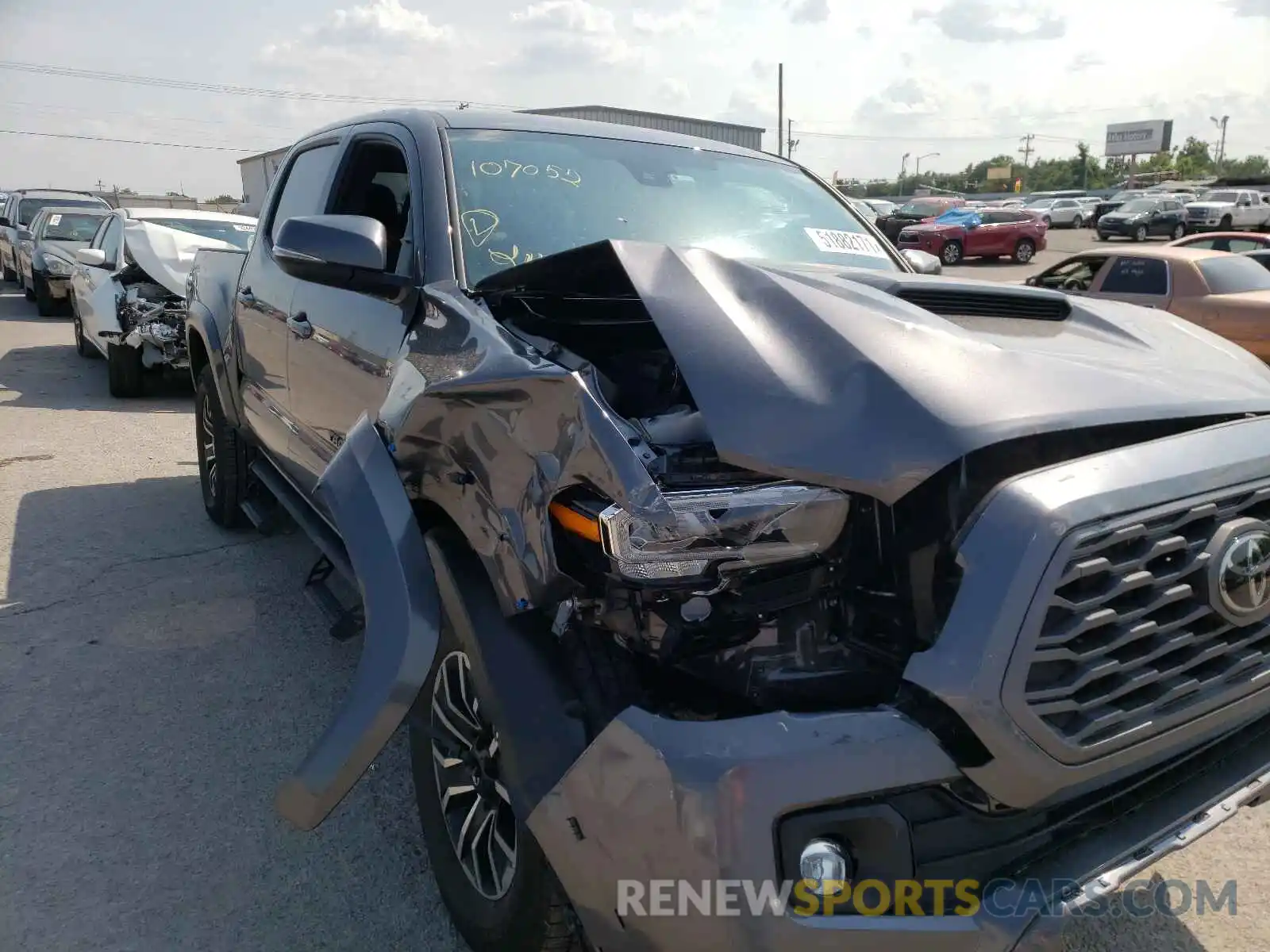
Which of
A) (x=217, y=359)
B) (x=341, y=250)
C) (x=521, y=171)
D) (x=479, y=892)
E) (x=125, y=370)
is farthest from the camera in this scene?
(x=125, y=370)

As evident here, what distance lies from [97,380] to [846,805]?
37.7ft

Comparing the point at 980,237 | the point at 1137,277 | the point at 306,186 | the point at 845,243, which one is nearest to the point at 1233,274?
the point at 1137,277

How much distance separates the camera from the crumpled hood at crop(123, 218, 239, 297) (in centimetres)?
934

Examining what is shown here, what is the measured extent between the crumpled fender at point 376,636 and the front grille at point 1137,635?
1.21 meters

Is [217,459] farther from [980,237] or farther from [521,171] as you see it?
[980,237]

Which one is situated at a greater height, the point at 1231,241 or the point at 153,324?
the point at 1231,241

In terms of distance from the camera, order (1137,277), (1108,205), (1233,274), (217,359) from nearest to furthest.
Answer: (217,359) → (1233,274) → (1137,277) → (1108,205)

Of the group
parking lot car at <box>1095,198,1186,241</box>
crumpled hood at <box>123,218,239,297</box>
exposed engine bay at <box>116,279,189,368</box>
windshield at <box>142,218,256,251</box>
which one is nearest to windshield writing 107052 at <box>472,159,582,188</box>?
crumpled hood at <box>123,218,239,297</box>

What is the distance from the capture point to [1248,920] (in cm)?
A: 254

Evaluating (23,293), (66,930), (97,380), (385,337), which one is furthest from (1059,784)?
(23,293)

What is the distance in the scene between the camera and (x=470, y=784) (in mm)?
2291

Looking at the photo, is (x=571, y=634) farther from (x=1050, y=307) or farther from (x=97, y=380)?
(x=97, y=380)

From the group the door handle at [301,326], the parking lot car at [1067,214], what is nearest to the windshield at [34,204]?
the door handle at [301,326]

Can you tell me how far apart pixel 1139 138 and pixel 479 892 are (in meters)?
100
